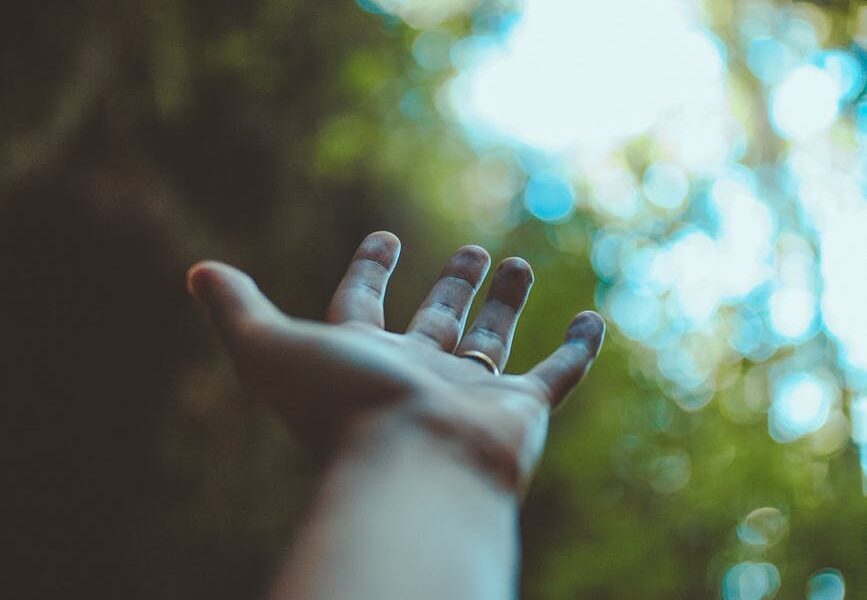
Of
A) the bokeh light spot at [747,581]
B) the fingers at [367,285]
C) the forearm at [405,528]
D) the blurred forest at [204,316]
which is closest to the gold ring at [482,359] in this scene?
the fingers at [367,285]

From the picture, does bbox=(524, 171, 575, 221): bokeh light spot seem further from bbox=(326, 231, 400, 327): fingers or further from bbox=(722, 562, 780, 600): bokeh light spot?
bbox=(326, 231, 400, 327): fingers

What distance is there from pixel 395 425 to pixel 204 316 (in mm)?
2695

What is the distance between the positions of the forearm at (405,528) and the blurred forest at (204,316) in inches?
102

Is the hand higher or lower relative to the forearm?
higher

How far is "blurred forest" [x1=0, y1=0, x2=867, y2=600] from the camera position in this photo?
3.04m

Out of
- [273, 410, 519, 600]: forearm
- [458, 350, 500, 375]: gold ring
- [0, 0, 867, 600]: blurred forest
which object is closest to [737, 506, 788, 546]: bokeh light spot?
[0, 0, 867, 600]: blurred forest

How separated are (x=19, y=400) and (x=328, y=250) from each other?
139 cm

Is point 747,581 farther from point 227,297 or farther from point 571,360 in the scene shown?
point 227,297

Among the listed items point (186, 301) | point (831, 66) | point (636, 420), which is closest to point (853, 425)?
point (636, 420)

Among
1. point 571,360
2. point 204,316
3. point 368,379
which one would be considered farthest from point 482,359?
point 204,316

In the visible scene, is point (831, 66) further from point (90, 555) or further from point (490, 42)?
point (90, 555)

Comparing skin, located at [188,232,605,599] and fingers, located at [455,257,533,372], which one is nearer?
skin, located at [188,232,605,599]

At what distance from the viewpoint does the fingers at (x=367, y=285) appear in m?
1.08

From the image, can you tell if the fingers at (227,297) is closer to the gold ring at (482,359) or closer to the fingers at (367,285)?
the fingers at (367,285)
